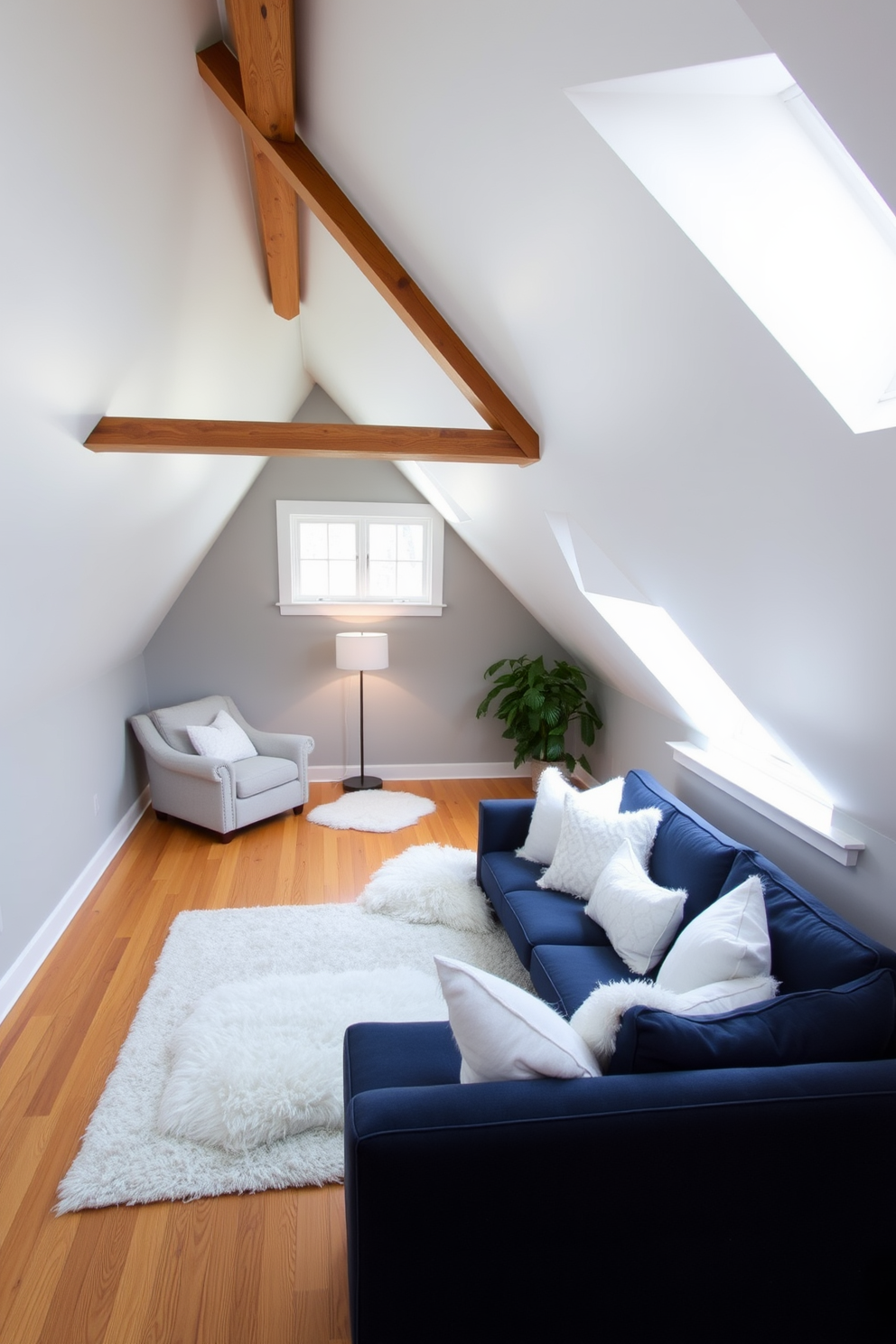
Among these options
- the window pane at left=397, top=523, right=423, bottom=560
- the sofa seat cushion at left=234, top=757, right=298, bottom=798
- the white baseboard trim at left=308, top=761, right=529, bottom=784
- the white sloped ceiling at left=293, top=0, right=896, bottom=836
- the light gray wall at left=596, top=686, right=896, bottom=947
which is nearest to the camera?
the white sloped ceiling at left=293, top=0, right=896, bottom=836

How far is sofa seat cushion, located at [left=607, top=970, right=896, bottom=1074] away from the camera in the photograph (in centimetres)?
161

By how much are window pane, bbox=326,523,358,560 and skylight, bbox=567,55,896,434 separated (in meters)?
4.07

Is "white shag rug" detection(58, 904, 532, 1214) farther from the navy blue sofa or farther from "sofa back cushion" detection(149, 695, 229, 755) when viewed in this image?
"sofa back cushion" detection(149, 695, 229, 755)

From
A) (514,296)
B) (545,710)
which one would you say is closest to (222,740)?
(545,710)

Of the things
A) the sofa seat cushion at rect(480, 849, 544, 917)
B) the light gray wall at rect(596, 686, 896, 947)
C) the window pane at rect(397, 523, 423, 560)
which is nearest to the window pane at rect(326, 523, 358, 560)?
the window pane at rect(397, 523, 423, 560)

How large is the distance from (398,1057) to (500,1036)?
1.69 feet

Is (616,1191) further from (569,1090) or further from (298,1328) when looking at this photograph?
(298,1328)

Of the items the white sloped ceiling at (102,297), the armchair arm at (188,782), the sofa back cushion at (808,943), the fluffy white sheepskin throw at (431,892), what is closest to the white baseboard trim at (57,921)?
the armchair arm at (188,782)

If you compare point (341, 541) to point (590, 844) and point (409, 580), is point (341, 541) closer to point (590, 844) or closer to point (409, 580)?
point (409, 580)

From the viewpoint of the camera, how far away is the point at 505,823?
3529mm

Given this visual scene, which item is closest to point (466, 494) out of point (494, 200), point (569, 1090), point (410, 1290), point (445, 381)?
point (445, 381)

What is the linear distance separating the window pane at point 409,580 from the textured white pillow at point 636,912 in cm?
321

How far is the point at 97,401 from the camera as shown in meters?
2.23

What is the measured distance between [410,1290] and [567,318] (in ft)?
7.11
